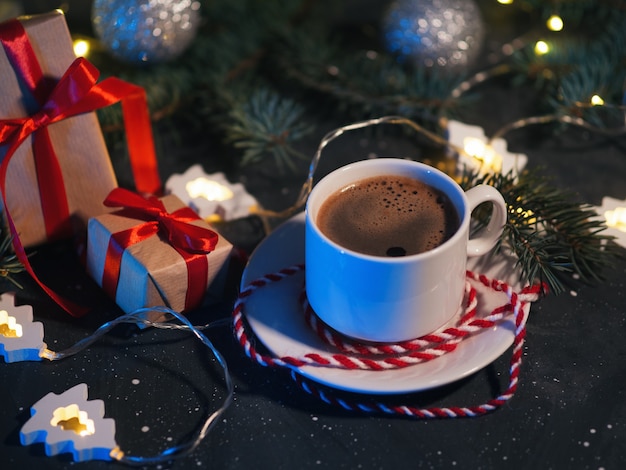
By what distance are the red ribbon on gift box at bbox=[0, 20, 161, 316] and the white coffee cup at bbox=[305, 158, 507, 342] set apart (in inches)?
11.4

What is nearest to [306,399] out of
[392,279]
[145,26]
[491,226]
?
[392,279]

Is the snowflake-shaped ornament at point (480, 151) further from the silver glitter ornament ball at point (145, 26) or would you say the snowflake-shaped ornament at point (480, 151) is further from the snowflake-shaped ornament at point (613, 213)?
the silver glitter ornament ball at point (145, 26)

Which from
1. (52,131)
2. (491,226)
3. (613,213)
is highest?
(52,131)

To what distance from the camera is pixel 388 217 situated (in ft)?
2.66

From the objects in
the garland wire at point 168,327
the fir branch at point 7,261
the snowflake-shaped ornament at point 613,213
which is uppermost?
the fir branch at point 7,261

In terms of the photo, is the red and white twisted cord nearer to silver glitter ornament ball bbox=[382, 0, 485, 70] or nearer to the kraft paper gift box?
the kraft paper gift box

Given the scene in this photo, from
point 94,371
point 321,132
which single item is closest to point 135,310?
point 94,371

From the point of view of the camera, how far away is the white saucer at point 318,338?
0.75 metres

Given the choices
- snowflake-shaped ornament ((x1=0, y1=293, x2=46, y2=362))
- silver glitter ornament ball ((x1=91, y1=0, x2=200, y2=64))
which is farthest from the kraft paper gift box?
silver glitter ornament ball ((x1=91, y1=0, x2=200, y2=64))

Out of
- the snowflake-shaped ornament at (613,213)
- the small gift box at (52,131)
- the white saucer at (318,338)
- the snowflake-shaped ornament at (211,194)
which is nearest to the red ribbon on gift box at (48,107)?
the small gift box at (52,131)

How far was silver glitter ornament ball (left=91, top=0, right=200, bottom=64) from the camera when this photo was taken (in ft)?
3.51

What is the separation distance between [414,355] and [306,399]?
0.12 meters

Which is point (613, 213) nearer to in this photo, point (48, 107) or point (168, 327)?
point (168, 327)

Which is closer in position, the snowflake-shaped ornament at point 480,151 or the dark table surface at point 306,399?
the dark table surface at point 306,399
